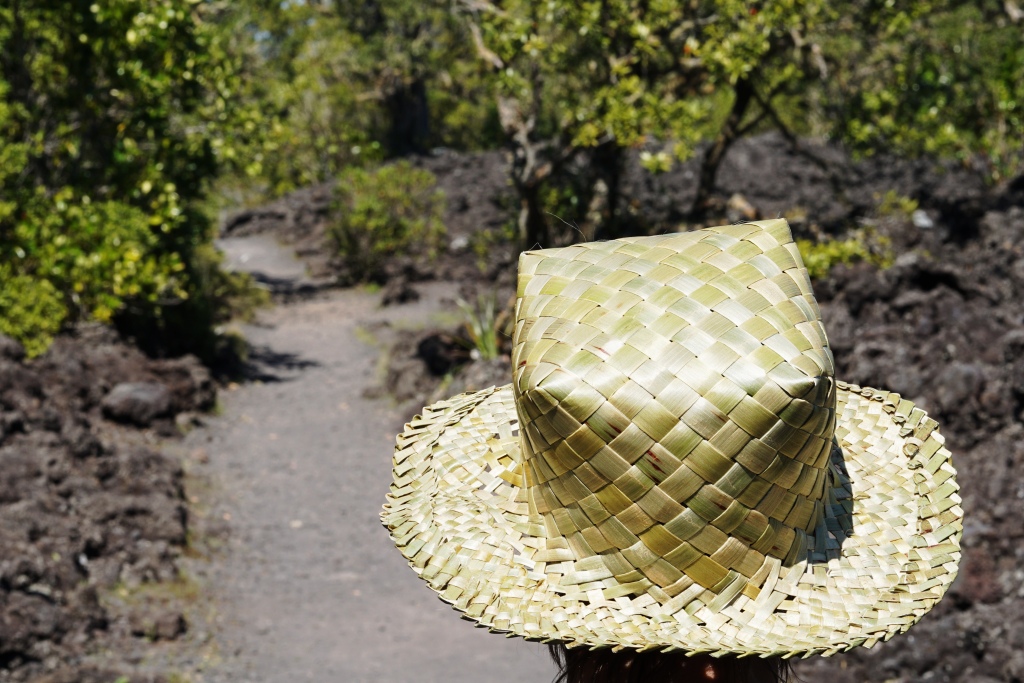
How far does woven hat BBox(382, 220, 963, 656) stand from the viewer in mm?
1770

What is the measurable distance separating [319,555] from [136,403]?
296cm

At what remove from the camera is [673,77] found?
11.8 meters

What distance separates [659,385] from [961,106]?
14.4 m

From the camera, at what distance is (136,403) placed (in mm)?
10414

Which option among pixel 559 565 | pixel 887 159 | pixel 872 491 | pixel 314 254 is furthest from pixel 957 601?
pixel 314 254

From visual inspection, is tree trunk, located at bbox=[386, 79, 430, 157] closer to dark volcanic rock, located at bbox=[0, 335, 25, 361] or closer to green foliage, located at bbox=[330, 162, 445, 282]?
green foliage, located at bbox=[330, 162, 445, 282]

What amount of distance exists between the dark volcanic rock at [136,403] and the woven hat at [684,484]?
29.5 ft

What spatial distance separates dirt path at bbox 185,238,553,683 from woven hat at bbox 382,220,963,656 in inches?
106

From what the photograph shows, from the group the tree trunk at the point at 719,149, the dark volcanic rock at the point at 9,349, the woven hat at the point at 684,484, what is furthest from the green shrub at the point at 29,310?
the woven hat at the point at 684,484

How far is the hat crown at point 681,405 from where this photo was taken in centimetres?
176

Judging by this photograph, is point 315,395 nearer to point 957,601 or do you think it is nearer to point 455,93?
point 957,601

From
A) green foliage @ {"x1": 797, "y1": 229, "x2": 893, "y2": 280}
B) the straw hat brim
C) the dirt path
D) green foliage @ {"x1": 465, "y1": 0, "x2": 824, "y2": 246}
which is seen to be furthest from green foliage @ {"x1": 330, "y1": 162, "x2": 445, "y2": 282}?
the straw hat brim

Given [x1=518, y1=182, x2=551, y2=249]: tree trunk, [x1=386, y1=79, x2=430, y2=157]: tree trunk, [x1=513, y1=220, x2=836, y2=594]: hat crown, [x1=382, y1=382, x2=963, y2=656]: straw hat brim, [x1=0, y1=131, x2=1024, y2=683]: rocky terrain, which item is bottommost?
[x1=386, y1=79, x2=430, y2=157]: tree trunk

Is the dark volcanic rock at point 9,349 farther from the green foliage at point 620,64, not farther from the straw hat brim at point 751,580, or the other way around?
the straw hat brim at point 751,580
